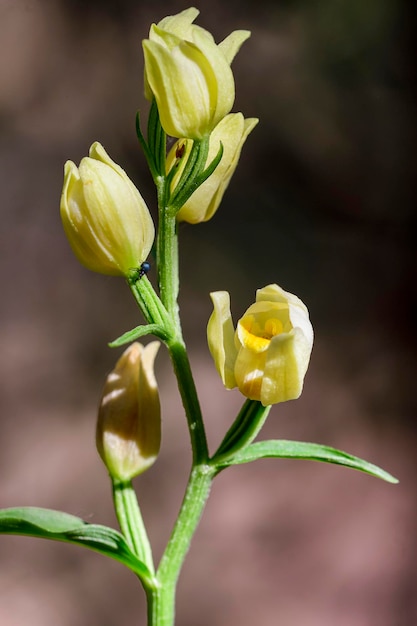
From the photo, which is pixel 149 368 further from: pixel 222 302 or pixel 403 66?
pixel 403 66

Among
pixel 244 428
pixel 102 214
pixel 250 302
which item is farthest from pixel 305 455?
pixel 250 302

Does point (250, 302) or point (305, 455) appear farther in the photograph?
point (250, 302)

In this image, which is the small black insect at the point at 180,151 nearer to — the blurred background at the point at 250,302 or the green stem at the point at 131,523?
the green stem at the point at 131,523

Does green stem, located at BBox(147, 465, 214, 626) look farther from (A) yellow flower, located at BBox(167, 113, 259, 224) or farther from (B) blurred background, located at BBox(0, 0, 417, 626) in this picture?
(B) blurred background, located at BBox(0, 0, 417, 626)

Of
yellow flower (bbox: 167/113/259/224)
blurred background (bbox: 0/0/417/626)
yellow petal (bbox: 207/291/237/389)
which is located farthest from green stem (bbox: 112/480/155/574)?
blurred background (bbox: 0/0/417/626)

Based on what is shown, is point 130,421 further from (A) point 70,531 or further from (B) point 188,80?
(B) point 188,80

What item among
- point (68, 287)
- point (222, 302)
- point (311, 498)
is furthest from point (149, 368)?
point (311, 498)
